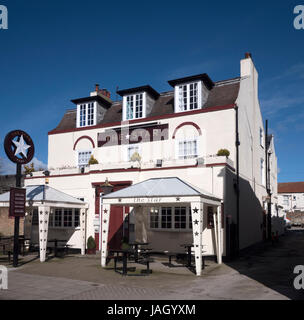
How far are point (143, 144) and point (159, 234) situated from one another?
5.87 m

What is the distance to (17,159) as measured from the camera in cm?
1450

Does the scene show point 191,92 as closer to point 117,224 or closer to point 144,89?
point 144,89

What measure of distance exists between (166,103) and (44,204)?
9993 millimetres

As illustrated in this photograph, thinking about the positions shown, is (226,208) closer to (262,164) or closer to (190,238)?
(190,238)

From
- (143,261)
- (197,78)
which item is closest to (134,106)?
(197,78)

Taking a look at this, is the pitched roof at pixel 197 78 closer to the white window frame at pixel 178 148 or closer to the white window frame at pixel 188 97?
the white window frame at pixel 188 97

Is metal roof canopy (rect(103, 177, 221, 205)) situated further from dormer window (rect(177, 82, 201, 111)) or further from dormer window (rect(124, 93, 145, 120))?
dormer window (rect(124, 93, 145, 120))

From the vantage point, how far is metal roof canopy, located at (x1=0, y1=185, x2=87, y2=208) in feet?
54.2

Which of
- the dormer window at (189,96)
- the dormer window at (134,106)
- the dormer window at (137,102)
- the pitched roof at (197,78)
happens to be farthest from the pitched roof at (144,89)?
the dormer window at (189,96)

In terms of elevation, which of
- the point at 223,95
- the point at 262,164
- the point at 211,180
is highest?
the point at 223,95

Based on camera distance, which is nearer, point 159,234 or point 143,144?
point 159,234
